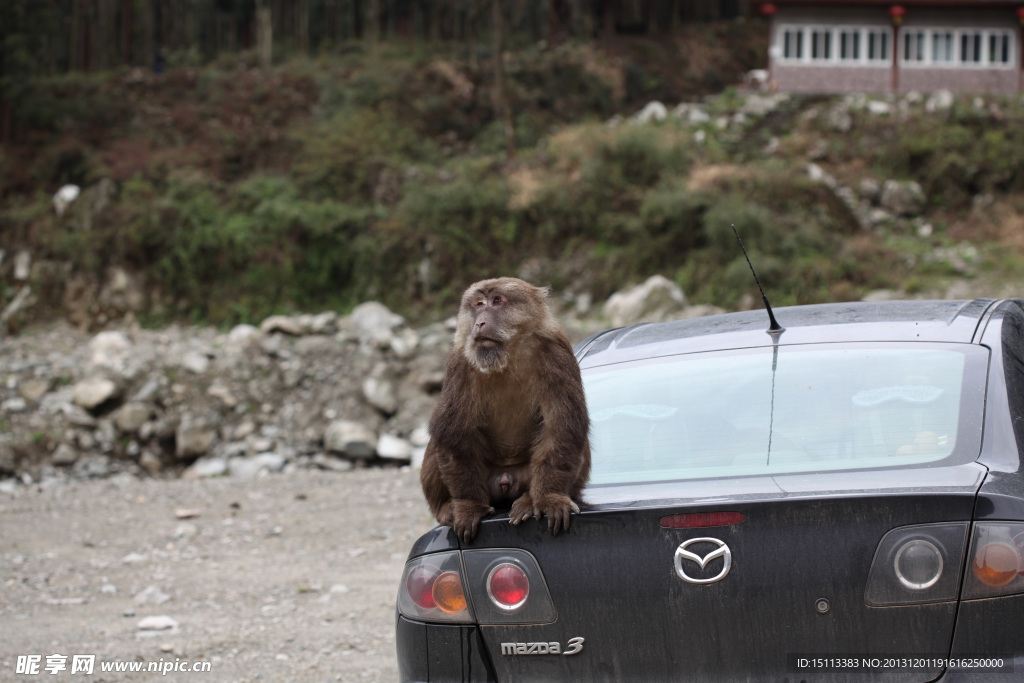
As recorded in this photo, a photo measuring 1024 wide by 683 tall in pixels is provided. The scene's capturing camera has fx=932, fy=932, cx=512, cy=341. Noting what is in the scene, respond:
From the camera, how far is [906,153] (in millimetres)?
22906

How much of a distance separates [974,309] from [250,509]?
6.67 meters

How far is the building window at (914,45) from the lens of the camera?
2834 centimetres

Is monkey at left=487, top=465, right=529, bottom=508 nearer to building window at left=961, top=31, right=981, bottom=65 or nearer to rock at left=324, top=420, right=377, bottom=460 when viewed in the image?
rock at left=324, top=420, right=377, bottom=460

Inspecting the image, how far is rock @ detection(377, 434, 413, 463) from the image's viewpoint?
36.7 feet

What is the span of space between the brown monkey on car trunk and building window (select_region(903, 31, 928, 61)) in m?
29.1

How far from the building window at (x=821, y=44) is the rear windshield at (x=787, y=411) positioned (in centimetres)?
2821

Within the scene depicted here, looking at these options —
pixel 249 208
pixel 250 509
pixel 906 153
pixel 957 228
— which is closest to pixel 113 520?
pixel 250 509

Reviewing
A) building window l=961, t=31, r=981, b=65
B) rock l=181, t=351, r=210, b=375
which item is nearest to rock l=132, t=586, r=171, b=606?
rock l=181, t=351, r=210, b=375

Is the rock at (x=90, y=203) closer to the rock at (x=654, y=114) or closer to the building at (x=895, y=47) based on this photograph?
the rock at (x=654, y=114)

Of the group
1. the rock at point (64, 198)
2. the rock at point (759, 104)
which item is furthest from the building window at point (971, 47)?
the rock at point (64, 198)

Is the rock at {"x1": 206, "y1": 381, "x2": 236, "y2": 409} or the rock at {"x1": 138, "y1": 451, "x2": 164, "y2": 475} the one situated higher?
the rock at {"x1": 206, "y1": 381, "x2": 236, "y2": 409}

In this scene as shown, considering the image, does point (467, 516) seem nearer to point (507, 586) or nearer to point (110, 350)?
point (507, 586)

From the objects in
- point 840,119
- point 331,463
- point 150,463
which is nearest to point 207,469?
point 150,463

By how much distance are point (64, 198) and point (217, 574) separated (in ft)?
56.7
